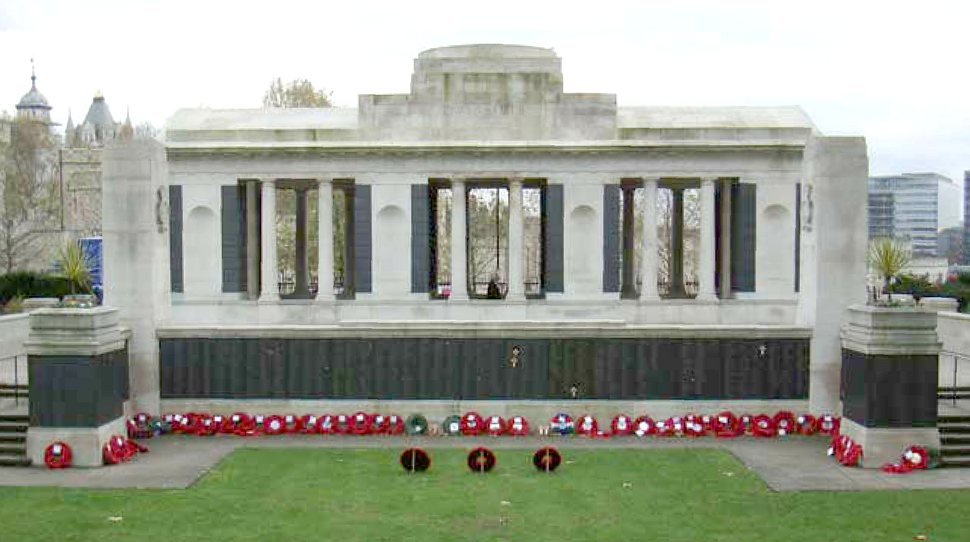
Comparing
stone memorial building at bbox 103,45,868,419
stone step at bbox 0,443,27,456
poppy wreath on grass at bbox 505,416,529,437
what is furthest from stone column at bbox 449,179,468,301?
stone step at bbox 0,443,27,456

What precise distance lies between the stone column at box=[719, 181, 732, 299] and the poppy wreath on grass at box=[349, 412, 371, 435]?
19992 mm

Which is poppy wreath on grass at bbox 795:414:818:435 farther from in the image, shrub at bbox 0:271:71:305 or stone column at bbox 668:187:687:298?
shrub at bbox 0:271:71:305

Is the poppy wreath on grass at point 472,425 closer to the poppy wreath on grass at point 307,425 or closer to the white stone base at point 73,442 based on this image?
the poppy wreath on grass at point 307,425

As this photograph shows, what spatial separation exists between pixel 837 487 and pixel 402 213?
21769 mm

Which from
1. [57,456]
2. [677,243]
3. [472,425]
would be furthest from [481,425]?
[677,243]

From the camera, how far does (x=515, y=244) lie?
37.8 meters

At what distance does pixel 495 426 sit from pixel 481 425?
343 millimetres

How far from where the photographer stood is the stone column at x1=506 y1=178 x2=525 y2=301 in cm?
3731

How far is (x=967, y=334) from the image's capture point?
105 feet

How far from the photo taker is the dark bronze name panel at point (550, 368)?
24.2 m

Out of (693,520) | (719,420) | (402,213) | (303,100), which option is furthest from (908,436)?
(303,100)

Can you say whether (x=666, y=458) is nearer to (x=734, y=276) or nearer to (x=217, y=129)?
(x=734, y=276)

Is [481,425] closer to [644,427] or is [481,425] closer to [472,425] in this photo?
[472,425]

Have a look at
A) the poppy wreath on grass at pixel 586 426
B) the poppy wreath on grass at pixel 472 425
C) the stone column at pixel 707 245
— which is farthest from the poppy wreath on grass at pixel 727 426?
the stone column at pixel 707 245
